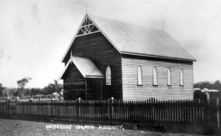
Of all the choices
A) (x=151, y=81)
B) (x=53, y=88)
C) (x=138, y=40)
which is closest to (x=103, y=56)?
(x=138, y=40)

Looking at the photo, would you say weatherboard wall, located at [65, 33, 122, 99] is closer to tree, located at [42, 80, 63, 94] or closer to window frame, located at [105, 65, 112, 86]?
window frame, located at [105, 65, 112, 86]

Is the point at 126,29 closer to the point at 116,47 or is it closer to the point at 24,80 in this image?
the point at 116,47

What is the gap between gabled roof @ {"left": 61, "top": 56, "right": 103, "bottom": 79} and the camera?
86.7ft

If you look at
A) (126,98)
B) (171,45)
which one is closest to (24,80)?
(171,45)

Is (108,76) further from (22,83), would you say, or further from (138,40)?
(22,83)

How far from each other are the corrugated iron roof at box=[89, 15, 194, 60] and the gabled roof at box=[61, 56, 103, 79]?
10.3 ft

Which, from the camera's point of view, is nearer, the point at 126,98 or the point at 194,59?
the point at 126,98

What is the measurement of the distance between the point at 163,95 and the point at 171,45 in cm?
762

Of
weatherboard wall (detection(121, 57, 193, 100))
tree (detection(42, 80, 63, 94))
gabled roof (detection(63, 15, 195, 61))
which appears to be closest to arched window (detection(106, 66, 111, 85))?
weatherboard wall (detection(121, 57, 193, 100))

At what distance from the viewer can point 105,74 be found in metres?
27.5

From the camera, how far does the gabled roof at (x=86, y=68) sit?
26438 millimetres


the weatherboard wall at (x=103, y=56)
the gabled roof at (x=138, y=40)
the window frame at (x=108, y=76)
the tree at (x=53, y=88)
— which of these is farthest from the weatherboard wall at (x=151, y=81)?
the tree at (x=53, y=88)

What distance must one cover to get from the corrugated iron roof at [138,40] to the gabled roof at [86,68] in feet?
10.3

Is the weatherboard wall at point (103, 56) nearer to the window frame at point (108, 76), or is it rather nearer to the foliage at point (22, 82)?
the window frame at point (108, 76)
